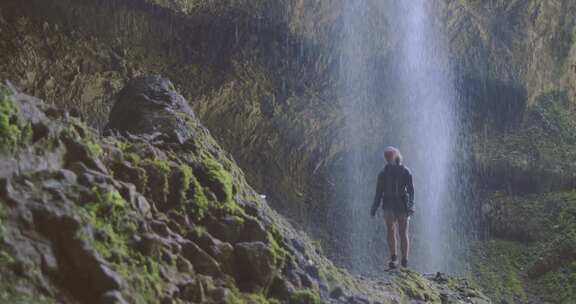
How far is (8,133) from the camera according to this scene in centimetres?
238

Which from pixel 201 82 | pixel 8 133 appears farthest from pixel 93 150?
pixel 201 82

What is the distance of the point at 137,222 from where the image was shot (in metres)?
2.82

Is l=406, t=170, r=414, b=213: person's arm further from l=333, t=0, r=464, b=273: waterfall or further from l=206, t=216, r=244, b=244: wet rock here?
l=333, t=0, r=464, b=273: waterfall

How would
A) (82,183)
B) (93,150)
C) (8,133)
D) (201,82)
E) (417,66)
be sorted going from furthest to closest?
(417,66)
(201,82)
(93,150)
(82,183)
(8,133)

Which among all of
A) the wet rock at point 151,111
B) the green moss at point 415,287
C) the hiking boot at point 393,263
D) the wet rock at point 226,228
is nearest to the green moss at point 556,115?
the hiking boot at point 393,263

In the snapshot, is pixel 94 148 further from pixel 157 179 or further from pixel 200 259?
pixel 200 259

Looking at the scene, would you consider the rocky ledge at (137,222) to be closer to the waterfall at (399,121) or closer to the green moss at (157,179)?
the green moss at (157,179)

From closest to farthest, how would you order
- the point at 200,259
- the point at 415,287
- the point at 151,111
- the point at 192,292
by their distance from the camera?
the point at 192,292, the point at 200,259, the point at 151,111, the point at 415,287

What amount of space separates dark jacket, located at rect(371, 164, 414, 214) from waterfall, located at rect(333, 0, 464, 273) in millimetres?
5251

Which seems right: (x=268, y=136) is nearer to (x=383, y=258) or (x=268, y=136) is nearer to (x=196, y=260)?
(x=383, y=258)

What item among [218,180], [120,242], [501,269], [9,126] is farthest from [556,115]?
[9,126]

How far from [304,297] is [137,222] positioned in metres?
1.21

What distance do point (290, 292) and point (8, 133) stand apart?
1.85 m

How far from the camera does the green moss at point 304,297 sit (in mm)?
3357
